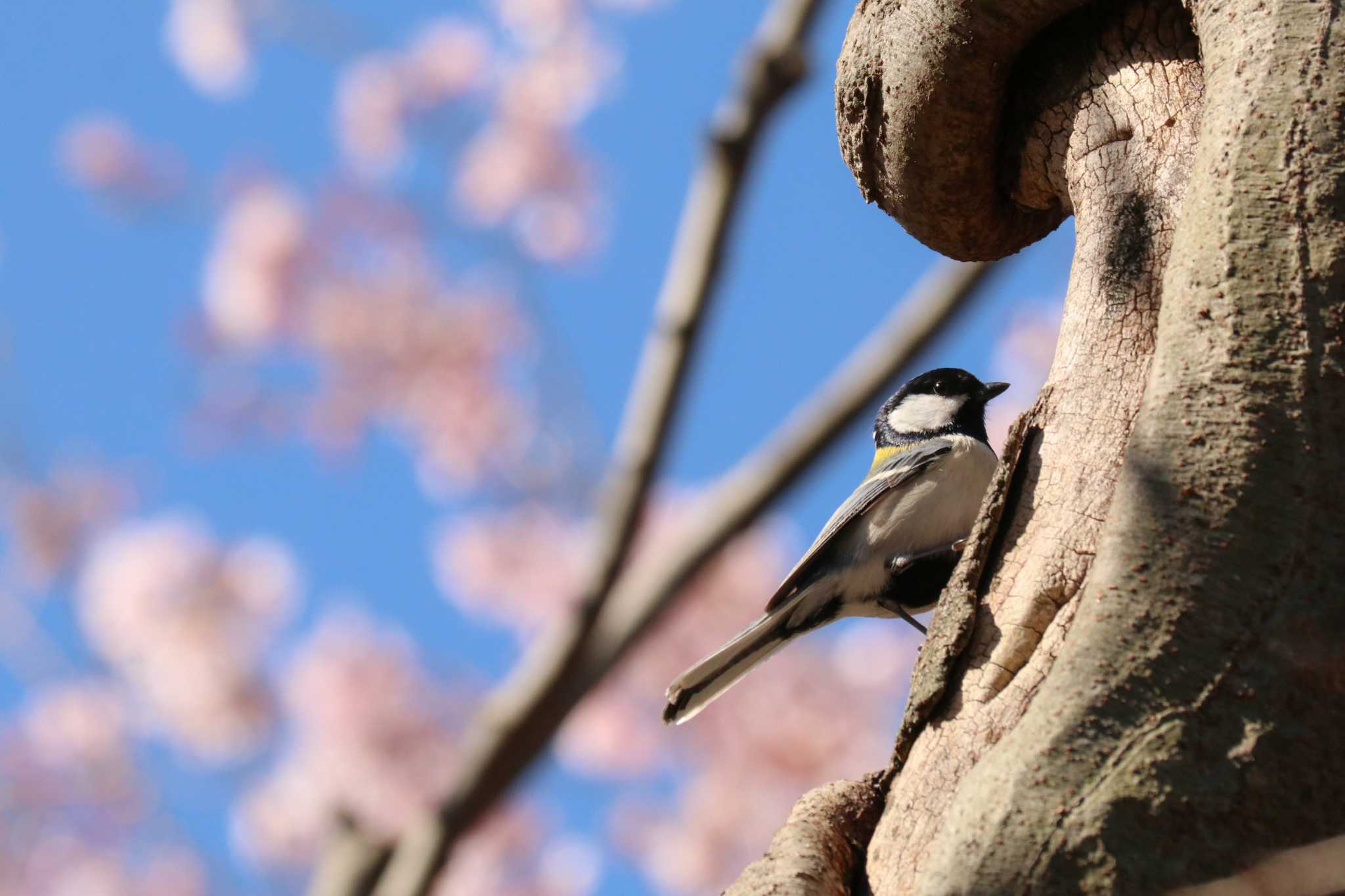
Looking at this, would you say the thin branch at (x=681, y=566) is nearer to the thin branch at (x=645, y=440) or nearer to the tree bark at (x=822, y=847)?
the thin branch at (x=645, y=440)

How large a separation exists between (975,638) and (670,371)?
174 cm

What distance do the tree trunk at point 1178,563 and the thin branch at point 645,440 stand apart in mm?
1372

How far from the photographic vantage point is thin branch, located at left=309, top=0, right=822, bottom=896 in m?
3.28

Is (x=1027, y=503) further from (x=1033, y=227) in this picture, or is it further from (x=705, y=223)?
(x=705, y=223)

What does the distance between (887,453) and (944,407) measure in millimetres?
263

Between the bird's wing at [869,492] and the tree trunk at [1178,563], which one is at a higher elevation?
the tree trunk at [1178,563]

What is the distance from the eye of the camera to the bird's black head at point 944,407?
164 inches

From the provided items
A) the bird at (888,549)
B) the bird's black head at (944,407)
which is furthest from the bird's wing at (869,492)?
the bird's black head at (944,407)

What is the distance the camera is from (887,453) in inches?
172

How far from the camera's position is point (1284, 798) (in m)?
1.43

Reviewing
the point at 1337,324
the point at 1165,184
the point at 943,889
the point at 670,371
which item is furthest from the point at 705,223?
the point at 943,889

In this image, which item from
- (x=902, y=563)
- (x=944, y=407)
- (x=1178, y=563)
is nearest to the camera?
(x=1178, y=563)

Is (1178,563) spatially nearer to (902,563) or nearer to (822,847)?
(822,847)

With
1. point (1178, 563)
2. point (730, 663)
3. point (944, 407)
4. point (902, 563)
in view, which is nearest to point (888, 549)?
point (902, 563)
